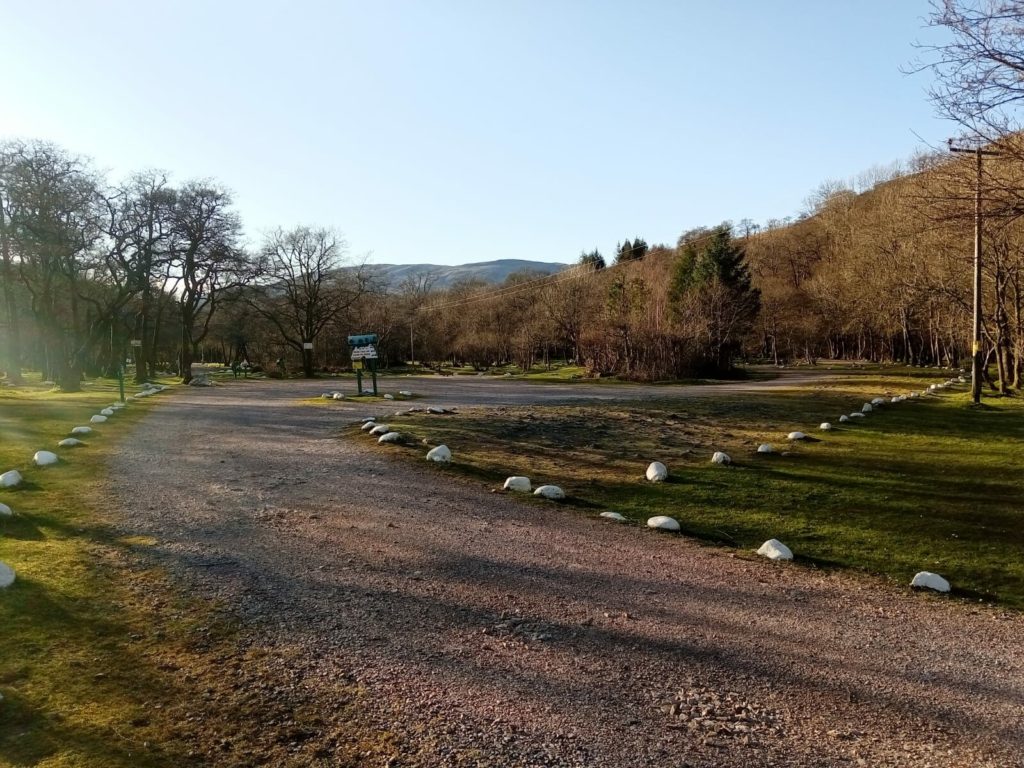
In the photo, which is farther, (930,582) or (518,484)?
(518,484)

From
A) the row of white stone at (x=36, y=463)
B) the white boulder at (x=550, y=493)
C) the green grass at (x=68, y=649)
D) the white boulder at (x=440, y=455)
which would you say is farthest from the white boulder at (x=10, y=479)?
the white boulder at (x=550, y=493)

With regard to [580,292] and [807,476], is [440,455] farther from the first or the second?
[580,292]

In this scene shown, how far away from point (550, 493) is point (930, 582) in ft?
13.4

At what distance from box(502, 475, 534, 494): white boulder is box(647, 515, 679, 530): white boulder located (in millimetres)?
1946

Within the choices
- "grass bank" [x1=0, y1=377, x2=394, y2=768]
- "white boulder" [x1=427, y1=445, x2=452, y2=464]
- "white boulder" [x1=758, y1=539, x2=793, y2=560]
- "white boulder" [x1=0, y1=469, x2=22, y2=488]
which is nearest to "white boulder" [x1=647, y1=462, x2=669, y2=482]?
"white boulder" [x1=427, y1=445, x2=452, y2=464]

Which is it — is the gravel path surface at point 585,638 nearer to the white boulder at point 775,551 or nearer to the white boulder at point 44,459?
the white boulder at point 775,551

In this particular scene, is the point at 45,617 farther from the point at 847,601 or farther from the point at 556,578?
the point at 847,601

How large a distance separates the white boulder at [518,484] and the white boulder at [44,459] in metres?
6.75

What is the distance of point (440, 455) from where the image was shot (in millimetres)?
10297

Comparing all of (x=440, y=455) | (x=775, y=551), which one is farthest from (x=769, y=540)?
(x=440, y=455)

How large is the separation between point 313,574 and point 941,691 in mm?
4320

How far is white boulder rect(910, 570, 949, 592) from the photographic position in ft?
18.4

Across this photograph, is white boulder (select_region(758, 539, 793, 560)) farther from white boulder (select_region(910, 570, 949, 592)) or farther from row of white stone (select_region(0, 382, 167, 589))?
row of white stone (select_region(0, 382, 167, 589))

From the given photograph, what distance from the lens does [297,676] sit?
3713 mm
